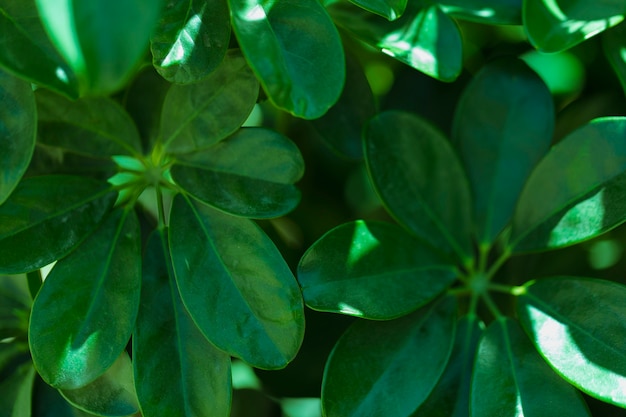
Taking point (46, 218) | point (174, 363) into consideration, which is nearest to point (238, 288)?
point (174, 363)

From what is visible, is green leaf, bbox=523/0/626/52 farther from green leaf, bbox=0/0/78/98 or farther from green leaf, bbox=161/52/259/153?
green leaf, bbox=0/0/78/98

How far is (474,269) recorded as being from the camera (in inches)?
34.1

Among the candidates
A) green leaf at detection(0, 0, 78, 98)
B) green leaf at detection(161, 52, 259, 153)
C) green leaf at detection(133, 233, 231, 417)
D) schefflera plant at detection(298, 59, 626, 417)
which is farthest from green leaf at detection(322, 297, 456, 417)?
green leaf at detection(0, 0, 78, 98)

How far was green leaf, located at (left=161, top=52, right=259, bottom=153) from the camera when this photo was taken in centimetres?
68

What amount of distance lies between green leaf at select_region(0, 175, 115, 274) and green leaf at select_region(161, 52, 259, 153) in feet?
0.32

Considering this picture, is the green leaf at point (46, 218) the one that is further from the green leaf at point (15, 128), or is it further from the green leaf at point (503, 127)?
the green leaf at point (503, 127)

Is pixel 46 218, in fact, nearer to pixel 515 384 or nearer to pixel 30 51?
pixel 30 51

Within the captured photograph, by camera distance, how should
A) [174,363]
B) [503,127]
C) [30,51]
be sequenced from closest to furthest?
[30,51]
[174,363]
[503,127]

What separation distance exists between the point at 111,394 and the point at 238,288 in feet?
0.54

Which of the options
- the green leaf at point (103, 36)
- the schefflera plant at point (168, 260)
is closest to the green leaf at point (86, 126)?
the schefflera plant at point (168, 260)

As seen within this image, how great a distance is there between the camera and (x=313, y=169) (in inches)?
41.8

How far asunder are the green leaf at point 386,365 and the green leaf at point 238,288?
69mm

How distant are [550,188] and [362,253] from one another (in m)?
0.22

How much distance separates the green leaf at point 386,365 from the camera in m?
0.68
